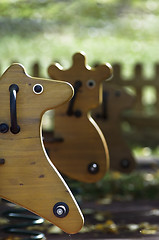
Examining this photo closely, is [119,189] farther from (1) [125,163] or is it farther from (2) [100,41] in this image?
(2) [100,41]

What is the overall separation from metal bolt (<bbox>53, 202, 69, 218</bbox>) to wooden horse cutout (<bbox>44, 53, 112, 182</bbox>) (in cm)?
101

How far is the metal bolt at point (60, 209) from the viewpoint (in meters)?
2.78

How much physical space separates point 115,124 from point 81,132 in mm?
818

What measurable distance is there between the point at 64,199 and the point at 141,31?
11589 mm

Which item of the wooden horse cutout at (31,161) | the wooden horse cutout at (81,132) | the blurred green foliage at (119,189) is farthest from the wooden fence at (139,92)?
the wooden horse cutout at (31,161)

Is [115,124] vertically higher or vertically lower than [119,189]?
higher

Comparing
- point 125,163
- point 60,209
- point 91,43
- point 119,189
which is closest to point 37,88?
point 60,209

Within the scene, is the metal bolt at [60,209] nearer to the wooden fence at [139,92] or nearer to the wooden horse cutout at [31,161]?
the wooden horse cutout at [31,161]

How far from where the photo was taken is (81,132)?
386cm

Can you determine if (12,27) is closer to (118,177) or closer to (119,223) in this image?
(118,177)

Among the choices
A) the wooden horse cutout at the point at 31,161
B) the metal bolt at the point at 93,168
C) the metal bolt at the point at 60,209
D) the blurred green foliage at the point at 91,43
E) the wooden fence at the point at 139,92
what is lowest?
the metal bolt at the point at 60,209

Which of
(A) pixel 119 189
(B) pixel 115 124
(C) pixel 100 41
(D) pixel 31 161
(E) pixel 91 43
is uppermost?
(C) pixel 100 41

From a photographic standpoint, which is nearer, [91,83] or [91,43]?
[91,83]

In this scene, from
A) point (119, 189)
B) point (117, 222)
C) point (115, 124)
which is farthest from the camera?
point (119, 189)
